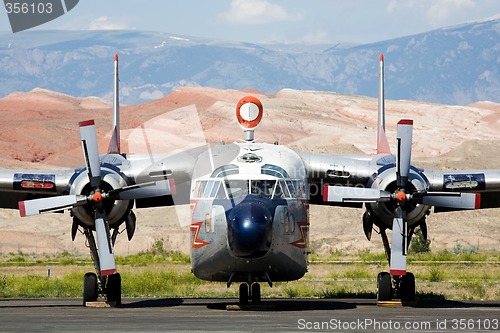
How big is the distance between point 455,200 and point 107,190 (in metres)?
8.89

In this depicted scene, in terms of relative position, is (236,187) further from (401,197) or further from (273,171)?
(401,197)

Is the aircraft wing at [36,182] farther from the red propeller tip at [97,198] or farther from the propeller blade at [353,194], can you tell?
the propeller blade at [353,194]

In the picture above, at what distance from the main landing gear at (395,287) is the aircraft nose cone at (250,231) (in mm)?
5957

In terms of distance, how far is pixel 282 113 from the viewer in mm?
163000

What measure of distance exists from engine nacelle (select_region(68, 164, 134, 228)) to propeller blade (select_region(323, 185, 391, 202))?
5378mm

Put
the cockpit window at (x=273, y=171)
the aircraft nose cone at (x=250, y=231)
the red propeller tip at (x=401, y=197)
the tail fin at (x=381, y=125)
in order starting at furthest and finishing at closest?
the tail fin at (x=381, y=125), the red propeller tip at (x=401, y=197), the cockpit window at (x=273, y=171), the aircraft nose cone at (x=250, y=231)

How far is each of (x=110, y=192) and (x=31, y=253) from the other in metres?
53.2

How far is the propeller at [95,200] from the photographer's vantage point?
26.7 metres

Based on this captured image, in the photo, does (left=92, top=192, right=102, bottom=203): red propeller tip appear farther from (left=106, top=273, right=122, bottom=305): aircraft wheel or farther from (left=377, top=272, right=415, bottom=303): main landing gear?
Result: (left=377, top=272, right=415, bottom=303): main landing gear

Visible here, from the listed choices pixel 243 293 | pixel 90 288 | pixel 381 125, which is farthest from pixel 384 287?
pixel 90 288

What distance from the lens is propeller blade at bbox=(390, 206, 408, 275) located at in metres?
26.9

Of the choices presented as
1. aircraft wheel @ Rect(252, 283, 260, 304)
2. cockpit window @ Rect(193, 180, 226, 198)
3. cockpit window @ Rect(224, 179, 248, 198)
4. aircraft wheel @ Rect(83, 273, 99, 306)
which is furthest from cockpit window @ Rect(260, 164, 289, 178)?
aircraft wheel @ Rect(83, 273, 99, 306)

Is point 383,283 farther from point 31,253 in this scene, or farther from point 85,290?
point 31,253

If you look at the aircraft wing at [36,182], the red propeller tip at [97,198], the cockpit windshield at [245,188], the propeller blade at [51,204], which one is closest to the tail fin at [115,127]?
the aircraft wing at [36,182]
